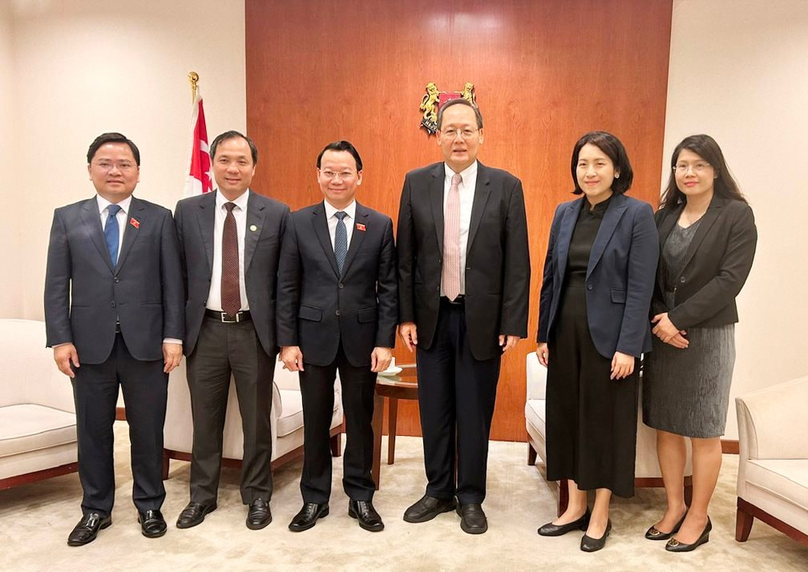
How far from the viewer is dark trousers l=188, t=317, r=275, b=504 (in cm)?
276

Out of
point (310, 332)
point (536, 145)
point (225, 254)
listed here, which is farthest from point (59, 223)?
point (536, 145)

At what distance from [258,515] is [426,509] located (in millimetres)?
757

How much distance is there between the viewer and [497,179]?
8.91ft

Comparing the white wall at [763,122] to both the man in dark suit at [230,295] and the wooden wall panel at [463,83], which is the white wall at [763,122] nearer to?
the wooden wall panel at [463,83]

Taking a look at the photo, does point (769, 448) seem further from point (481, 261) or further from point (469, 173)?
point (469, 173)

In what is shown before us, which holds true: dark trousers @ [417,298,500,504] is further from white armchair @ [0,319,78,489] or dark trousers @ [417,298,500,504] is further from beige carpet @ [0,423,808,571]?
white armchair @ [0,319,78,489]

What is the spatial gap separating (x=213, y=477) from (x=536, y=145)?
8.83 feet

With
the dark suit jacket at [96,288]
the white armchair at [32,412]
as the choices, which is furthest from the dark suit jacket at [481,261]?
the white armchair at [32,412]

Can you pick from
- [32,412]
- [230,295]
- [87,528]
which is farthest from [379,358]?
[32,412]

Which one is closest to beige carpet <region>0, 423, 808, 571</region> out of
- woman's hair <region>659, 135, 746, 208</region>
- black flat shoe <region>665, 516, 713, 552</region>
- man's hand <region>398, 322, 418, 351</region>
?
black flat shoe <region>665, 516, 713, 552</region>

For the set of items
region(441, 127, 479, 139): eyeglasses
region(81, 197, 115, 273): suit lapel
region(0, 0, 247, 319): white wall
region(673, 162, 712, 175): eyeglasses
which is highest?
region(0, 0, 247, 319): white wall

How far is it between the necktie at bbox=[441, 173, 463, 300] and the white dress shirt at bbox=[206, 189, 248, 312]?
0.87 m

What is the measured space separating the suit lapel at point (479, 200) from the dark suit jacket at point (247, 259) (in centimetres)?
85

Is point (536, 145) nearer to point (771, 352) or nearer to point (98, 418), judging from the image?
point (771, 352)
